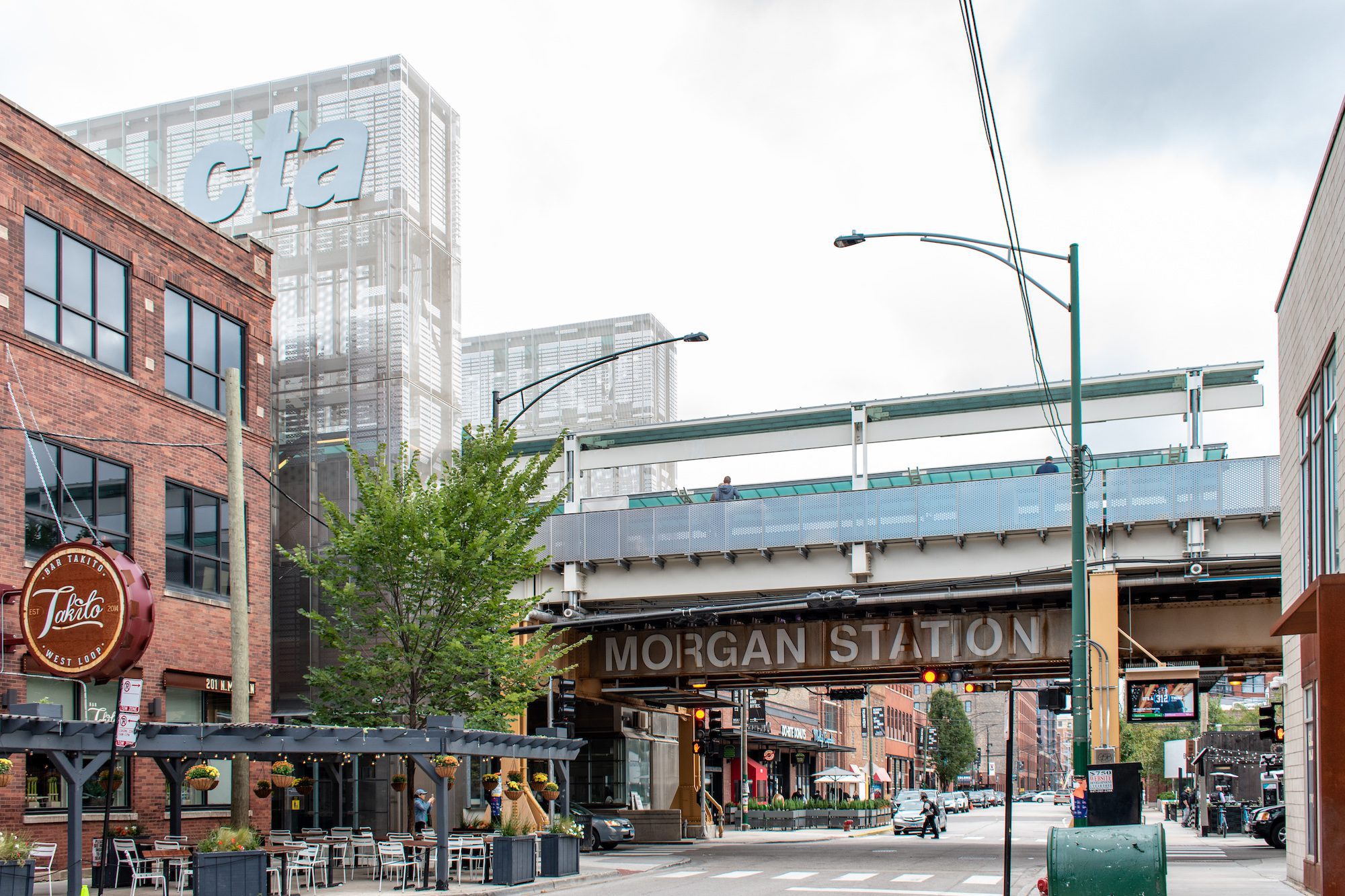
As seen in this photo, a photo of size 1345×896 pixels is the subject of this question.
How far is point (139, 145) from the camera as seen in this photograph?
147ft

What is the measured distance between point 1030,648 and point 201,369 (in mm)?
20003

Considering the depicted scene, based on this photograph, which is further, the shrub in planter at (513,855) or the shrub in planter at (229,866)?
the shrub in planter at (513,855)

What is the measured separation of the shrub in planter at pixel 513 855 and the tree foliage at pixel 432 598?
8.94ft

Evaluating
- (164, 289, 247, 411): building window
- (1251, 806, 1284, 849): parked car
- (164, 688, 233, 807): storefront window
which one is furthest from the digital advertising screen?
(164, 289, 247, 411): building window

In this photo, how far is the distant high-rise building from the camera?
237 ft

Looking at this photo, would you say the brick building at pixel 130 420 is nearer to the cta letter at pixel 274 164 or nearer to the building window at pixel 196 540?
the building window at pixel 196 540

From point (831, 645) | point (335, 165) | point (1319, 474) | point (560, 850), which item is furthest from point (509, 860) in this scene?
point (335, 165)

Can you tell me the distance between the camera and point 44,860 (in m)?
20.9

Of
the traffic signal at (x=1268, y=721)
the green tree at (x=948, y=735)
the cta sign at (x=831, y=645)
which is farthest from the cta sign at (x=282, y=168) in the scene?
the green tree at (x=948, y=735)

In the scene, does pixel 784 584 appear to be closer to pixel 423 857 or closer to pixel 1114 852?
pixel 423 857

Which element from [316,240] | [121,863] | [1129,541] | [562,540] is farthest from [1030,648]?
[316,240]

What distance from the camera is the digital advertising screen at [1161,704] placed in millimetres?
33062

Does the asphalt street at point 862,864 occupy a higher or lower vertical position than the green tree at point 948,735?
higher

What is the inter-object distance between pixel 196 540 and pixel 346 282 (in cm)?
1544
